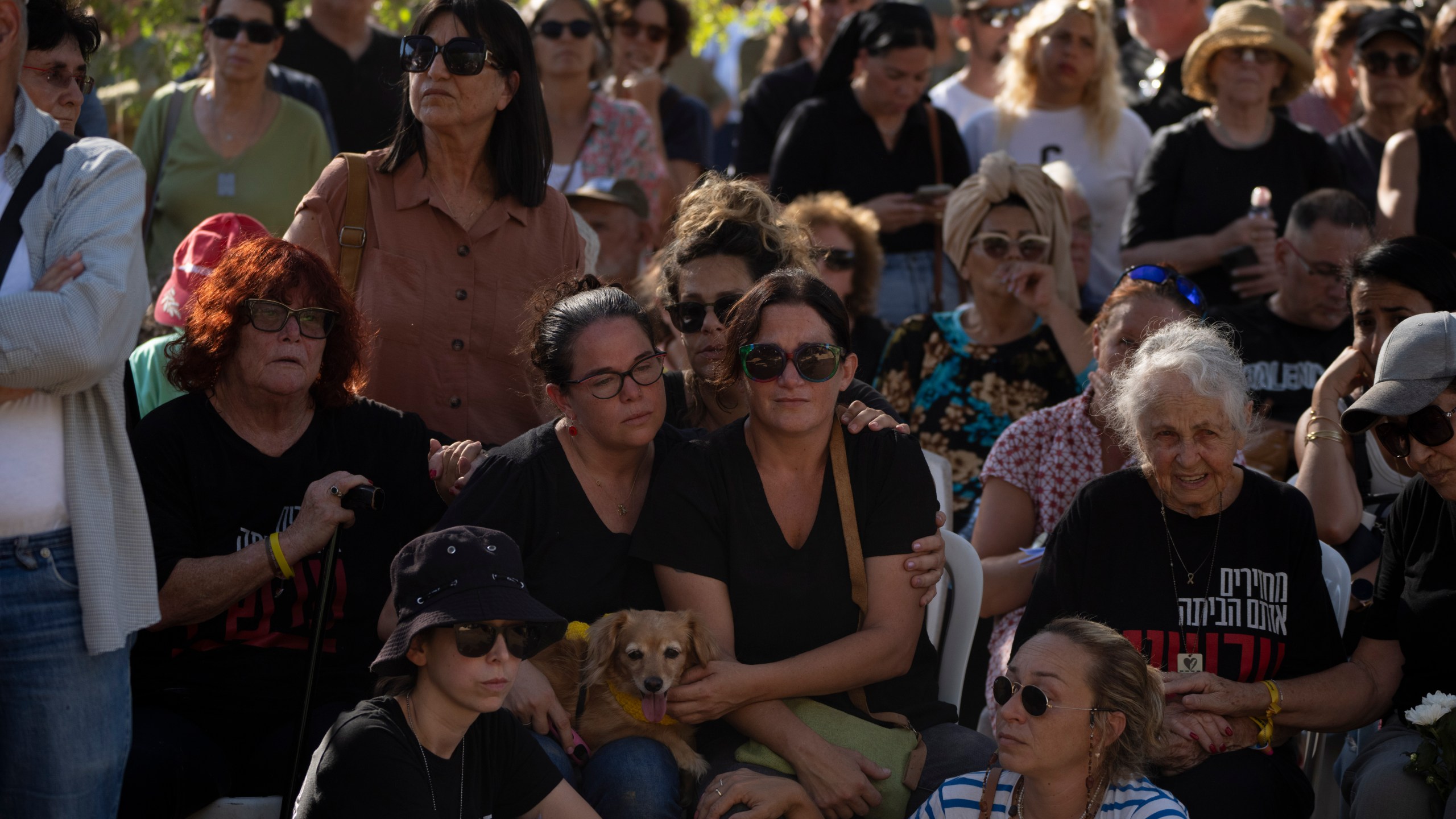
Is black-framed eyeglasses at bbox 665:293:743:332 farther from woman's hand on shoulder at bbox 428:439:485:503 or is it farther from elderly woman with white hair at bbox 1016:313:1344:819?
elderly woman with white hair at bbox 1016:313:1344:819

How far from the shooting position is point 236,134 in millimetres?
6082

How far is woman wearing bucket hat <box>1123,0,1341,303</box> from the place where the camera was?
6.29 m

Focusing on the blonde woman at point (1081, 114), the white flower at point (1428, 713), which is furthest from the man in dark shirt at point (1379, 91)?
the white flower at point (1428, 713)

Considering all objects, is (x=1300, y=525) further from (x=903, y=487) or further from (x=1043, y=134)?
(x=1043, y=134)

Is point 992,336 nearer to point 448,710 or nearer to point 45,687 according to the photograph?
point 448,710

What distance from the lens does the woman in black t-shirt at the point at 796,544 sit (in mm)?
3590

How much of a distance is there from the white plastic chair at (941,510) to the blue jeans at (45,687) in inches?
84.2

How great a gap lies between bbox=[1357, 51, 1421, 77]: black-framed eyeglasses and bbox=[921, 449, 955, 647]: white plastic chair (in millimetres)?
3199

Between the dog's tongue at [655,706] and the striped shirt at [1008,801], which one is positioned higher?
the dog's tongue at [655,706]

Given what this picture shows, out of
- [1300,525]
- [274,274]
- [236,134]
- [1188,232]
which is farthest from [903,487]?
[236,134]

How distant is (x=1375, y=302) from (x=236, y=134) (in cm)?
461

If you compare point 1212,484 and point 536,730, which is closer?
point 536,730

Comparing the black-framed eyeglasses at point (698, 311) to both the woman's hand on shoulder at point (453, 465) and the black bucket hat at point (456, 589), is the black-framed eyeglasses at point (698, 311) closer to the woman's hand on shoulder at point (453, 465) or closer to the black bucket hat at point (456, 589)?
the woman's hand on shoulder at point (453, 465)

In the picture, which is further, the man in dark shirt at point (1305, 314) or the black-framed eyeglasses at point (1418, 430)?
the man in dark shirt at point (1305, 314)
